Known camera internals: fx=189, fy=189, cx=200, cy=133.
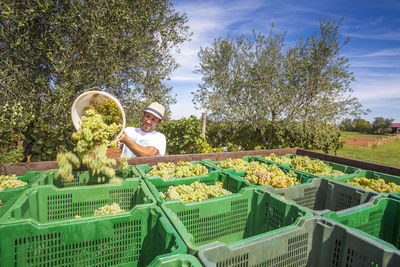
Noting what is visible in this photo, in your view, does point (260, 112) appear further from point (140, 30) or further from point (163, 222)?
point (163, 222)

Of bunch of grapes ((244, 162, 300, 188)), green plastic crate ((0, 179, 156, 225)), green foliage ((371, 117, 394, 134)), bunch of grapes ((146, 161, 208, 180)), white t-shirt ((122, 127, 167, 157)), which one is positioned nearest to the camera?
green plastic crate ((0, 179, 156, 225))

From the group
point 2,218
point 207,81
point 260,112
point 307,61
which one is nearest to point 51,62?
point 2,218

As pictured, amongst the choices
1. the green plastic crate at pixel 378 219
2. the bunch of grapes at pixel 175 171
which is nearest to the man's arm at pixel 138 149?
the bunch of grapes at pixel 175 171

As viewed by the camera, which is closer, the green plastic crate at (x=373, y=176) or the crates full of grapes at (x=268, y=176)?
the crates full of grapes at (x=268, y=176)

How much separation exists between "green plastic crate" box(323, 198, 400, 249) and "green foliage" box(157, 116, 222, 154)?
218 inches

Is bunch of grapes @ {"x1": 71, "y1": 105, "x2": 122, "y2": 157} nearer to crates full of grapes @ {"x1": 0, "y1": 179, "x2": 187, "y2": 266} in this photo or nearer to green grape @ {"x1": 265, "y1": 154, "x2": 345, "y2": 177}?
crates full of grapes @ {"x1": 0, "y1": 179, "x2": 187, "y2": 266}

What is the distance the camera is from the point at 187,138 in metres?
7.73

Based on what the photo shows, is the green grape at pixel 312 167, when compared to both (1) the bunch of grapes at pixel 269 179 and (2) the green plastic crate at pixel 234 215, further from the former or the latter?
(2) the green plastic crate at pixel 234 215

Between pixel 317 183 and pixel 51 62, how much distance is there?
5.74 metres

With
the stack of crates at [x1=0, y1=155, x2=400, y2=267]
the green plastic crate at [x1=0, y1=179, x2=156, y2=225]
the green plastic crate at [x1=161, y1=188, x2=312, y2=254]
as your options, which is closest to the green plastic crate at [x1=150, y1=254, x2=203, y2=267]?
the stack of crates at [x1=0, y1=155, x2=400, y2=267]

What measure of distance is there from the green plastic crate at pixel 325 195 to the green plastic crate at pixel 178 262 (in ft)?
4.74

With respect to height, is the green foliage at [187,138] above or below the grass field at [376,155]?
above

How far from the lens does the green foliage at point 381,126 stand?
54209 millimetres

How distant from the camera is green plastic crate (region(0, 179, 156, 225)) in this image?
6.29ft
